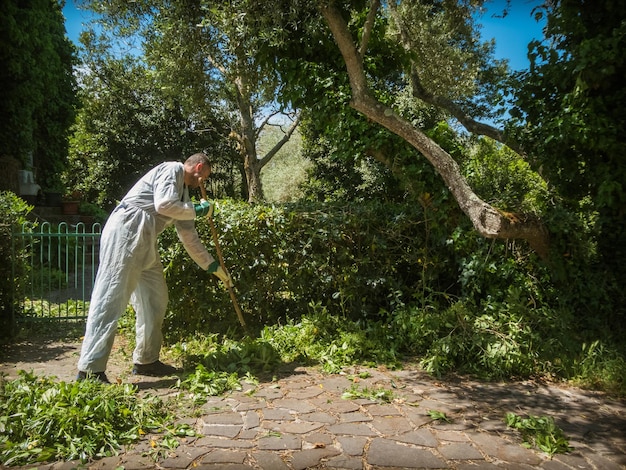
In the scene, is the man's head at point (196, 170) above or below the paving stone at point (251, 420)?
above

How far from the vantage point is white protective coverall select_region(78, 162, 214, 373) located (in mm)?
4160

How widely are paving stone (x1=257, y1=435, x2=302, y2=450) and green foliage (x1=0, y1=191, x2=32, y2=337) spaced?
444cm

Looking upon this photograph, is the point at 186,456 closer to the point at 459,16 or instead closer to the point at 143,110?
the point at 459,16

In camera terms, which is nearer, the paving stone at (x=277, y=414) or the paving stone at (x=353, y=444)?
the paving stone at (x=353, y=444)

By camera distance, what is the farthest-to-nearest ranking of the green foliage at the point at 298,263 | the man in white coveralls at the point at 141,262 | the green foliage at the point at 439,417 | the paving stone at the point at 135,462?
the green foliage at the point at 298,263
the man in white coveralls at the point at 141,262
the green foliage at the point at 439,417
the paving stone at the point at 135,462

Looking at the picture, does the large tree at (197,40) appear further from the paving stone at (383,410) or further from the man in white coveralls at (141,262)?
the paving stone at (383,410)

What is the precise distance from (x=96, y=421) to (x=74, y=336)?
11.6 ft

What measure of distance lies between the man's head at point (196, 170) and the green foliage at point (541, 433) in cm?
333

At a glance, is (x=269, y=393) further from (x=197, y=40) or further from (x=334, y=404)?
(x=197, y=40)

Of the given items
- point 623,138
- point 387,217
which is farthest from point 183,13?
point 623,138

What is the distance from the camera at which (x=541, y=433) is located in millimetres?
3340

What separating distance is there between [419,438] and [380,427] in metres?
0.29

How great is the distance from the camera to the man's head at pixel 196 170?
464 centimetres

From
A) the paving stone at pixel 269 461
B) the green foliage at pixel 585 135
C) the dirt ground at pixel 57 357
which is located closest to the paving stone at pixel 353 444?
the paving stone at pixel 269 461
